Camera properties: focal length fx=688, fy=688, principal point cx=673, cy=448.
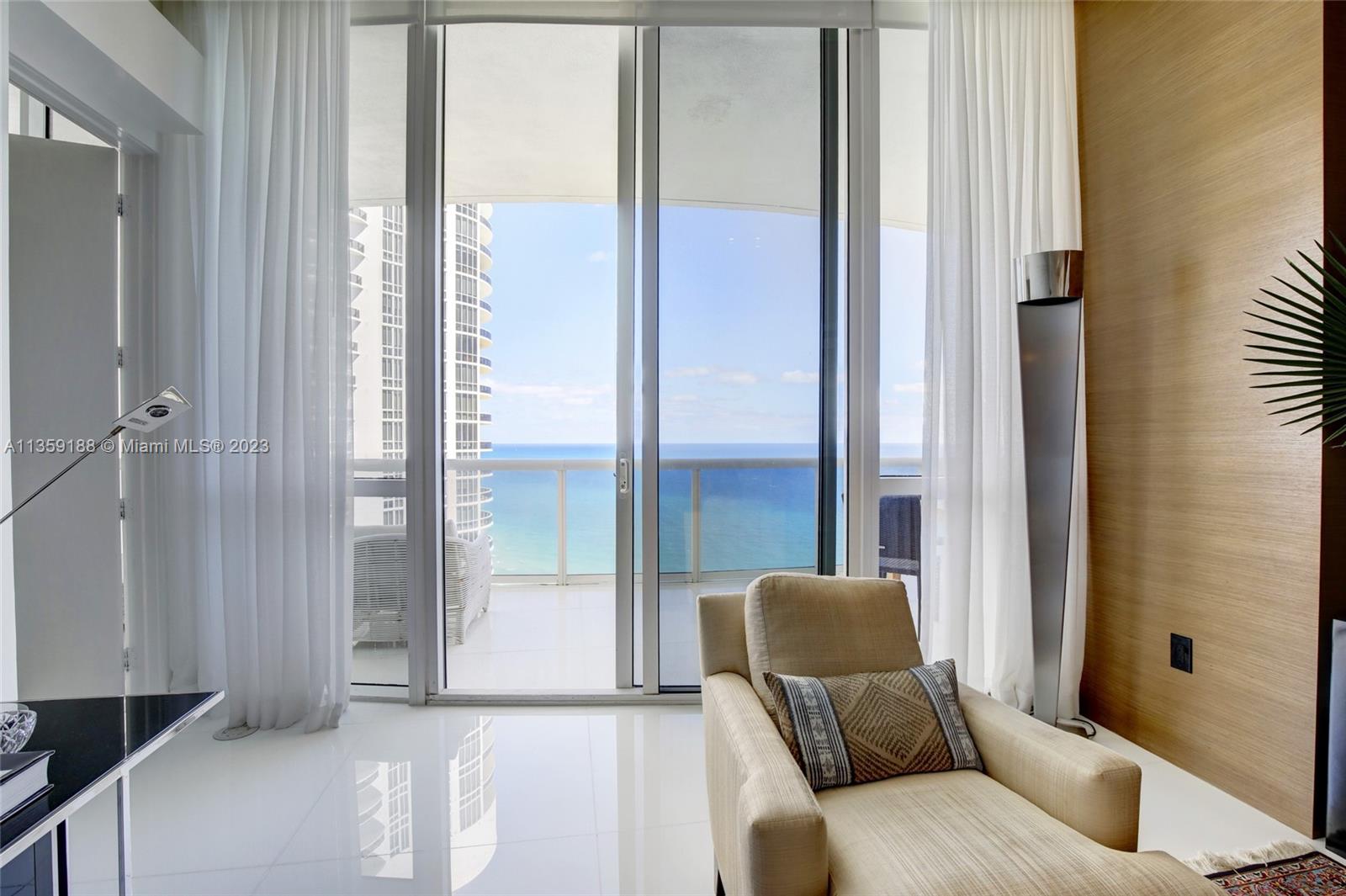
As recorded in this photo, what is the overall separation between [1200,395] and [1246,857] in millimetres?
1379

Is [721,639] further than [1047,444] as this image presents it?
No

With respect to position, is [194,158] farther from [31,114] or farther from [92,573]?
[92,573]

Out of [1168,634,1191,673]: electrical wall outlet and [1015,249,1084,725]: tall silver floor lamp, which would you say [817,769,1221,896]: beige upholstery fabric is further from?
[1168,634,1191,673]: electrical wall outlet

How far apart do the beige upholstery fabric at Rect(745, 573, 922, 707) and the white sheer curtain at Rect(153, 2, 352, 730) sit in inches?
74.7

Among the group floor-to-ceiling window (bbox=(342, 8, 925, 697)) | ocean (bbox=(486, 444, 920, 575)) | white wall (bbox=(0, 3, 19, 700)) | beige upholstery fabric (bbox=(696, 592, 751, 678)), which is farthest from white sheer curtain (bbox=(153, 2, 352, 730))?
beige upholstery fabric (bbox=(696, 592, 751, 678))

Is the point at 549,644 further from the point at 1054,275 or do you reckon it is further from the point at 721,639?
the point at 1054,275

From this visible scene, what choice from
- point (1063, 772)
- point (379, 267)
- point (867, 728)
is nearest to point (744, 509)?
point (867, 728)

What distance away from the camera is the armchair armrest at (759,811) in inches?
44.6

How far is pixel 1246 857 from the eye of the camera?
184 cm

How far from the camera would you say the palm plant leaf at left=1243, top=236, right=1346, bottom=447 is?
5.78 ft

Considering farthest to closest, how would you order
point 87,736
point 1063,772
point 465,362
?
point 465,362 < point 1063,772 < point 87,736

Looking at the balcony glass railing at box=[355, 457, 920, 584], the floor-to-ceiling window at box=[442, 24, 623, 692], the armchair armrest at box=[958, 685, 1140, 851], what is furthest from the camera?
the floor-to-ceiling window at box=[442, 24, 623, 692]

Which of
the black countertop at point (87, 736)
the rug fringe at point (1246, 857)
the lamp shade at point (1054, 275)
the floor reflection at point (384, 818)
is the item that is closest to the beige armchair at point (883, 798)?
the rug fringe at point (1246, 857)

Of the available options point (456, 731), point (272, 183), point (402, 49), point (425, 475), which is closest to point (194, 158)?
point (272, 183)
